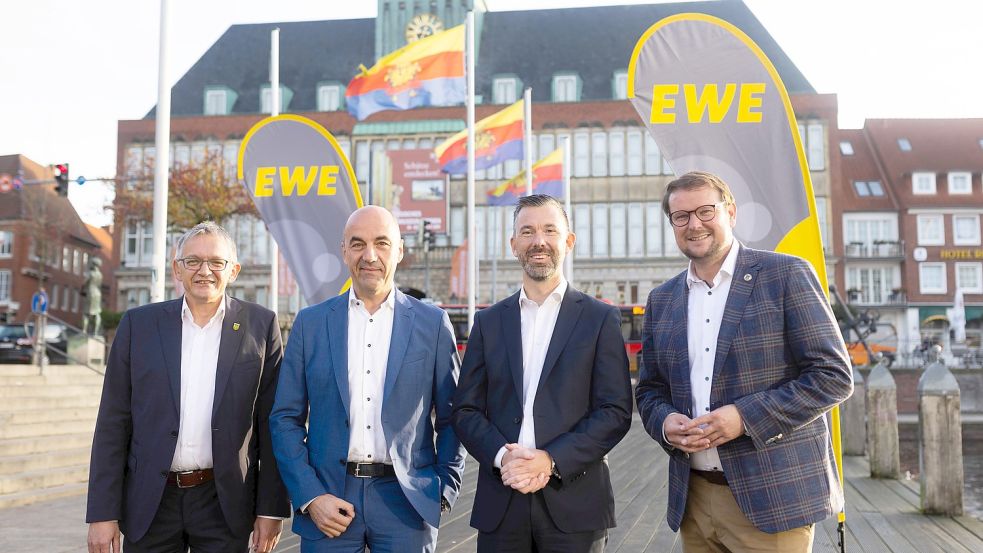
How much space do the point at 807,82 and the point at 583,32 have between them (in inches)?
515

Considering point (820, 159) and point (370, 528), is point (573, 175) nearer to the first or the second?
point (820, 159)

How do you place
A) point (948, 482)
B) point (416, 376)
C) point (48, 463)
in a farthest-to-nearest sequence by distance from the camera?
point (48, 463) → point (948, 482) → point (416, 376)

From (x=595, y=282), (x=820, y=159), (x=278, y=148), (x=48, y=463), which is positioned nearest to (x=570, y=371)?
(x=278, y=148)

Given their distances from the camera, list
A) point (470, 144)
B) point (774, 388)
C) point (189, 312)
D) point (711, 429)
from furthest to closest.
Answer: point (470, 144)
point (189, 312)
point (774, 388)
point (711, 429)

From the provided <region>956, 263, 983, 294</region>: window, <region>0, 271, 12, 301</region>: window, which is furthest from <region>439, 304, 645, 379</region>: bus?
<region>0, 271, 12, 301</region>: window

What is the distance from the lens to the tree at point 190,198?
109ft

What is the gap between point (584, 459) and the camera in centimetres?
333

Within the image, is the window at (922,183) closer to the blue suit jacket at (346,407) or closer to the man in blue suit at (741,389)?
the man in blue suit at (741,389)

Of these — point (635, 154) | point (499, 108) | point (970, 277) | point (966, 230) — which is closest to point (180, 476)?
point (499, 108)

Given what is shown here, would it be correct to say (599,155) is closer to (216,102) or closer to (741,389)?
(216,102)

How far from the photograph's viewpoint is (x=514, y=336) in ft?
Answer: 11.7

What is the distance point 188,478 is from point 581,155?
146 ft

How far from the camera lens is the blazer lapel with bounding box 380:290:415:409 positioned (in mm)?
3553

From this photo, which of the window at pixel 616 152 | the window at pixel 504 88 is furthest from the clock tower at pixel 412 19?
the window at pixel 616 152
